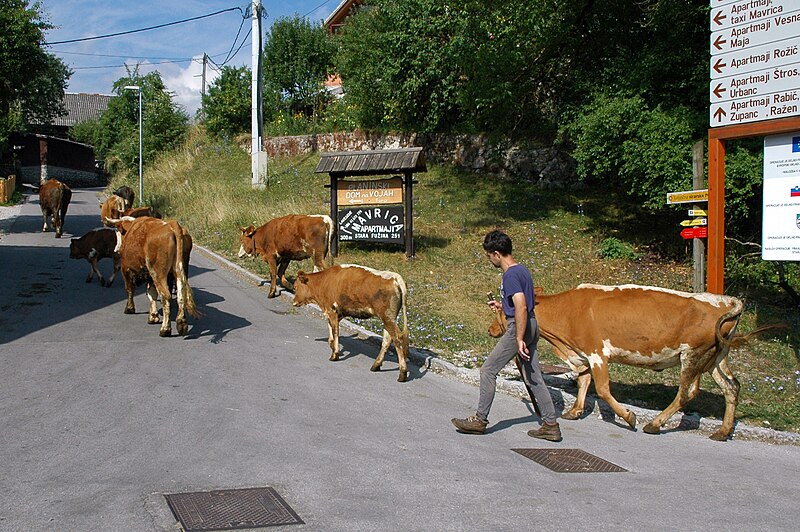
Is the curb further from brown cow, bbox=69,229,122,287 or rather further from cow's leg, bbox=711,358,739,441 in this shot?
brown cow, bbox=69,229,122,287

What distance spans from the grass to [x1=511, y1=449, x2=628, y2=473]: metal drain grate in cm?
235

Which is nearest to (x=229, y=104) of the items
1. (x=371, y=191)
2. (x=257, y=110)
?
(x=257, y=110)

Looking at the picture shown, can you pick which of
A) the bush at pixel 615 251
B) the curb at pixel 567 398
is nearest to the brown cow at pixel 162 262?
the curb at pixel 567 398

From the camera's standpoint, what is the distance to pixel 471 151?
94.5ft

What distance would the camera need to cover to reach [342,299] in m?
10.4

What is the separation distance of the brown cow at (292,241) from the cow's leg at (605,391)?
8134 mm

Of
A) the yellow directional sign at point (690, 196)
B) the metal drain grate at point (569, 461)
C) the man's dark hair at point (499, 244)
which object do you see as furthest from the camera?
the yellow directional sign at point (690, 196)

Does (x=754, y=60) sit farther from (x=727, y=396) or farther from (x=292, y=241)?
(x=292, y=241)

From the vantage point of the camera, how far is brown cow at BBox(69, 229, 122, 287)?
15.5 metres

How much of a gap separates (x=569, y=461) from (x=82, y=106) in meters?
88.1

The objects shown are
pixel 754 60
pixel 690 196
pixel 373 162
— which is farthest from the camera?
pixel 373 162

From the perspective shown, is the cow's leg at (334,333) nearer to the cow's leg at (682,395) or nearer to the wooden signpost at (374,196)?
the cow's leg at (682,395)

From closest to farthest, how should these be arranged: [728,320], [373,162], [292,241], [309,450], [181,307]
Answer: [309,450], [728,320], [181,307], [292,241], [373,162]

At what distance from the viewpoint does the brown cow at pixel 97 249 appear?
1553 cm
